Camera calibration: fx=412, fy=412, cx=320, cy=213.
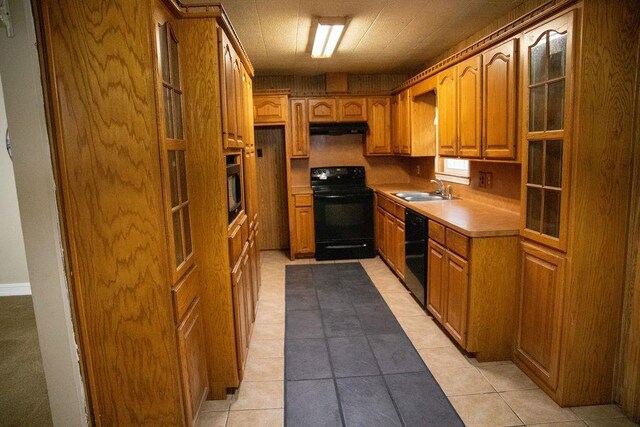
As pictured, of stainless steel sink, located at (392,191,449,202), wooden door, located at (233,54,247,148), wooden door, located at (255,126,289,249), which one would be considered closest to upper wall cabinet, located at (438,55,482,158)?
stainless steel sink, located at (392,191,449,202)

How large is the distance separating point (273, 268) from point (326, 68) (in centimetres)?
266

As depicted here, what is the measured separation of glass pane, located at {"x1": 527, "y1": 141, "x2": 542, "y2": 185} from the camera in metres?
2.41

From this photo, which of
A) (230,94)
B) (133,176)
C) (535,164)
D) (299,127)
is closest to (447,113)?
(535,164)

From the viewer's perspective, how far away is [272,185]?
593 centimetres

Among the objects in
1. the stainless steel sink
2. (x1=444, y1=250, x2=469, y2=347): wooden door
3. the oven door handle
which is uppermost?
the stainless steel sink

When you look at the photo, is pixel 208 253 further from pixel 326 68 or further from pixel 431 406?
pixel 326 68

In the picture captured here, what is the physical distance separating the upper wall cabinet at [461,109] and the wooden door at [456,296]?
0.91 meters

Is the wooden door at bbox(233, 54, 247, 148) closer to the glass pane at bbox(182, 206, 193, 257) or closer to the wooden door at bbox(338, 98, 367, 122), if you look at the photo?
the glass pane at bbox(182, 206, 193, 257)

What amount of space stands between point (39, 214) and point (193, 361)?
1.01 meters

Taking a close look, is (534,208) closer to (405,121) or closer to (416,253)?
(416,253)

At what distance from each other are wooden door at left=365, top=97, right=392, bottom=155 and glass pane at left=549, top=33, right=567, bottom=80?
10.9ft

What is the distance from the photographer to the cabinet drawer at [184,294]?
185cm

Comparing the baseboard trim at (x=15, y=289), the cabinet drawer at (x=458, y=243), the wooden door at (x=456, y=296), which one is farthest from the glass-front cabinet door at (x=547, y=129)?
the baseboard trim at (x=15, y=289)

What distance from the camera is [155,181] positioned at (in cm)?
171
